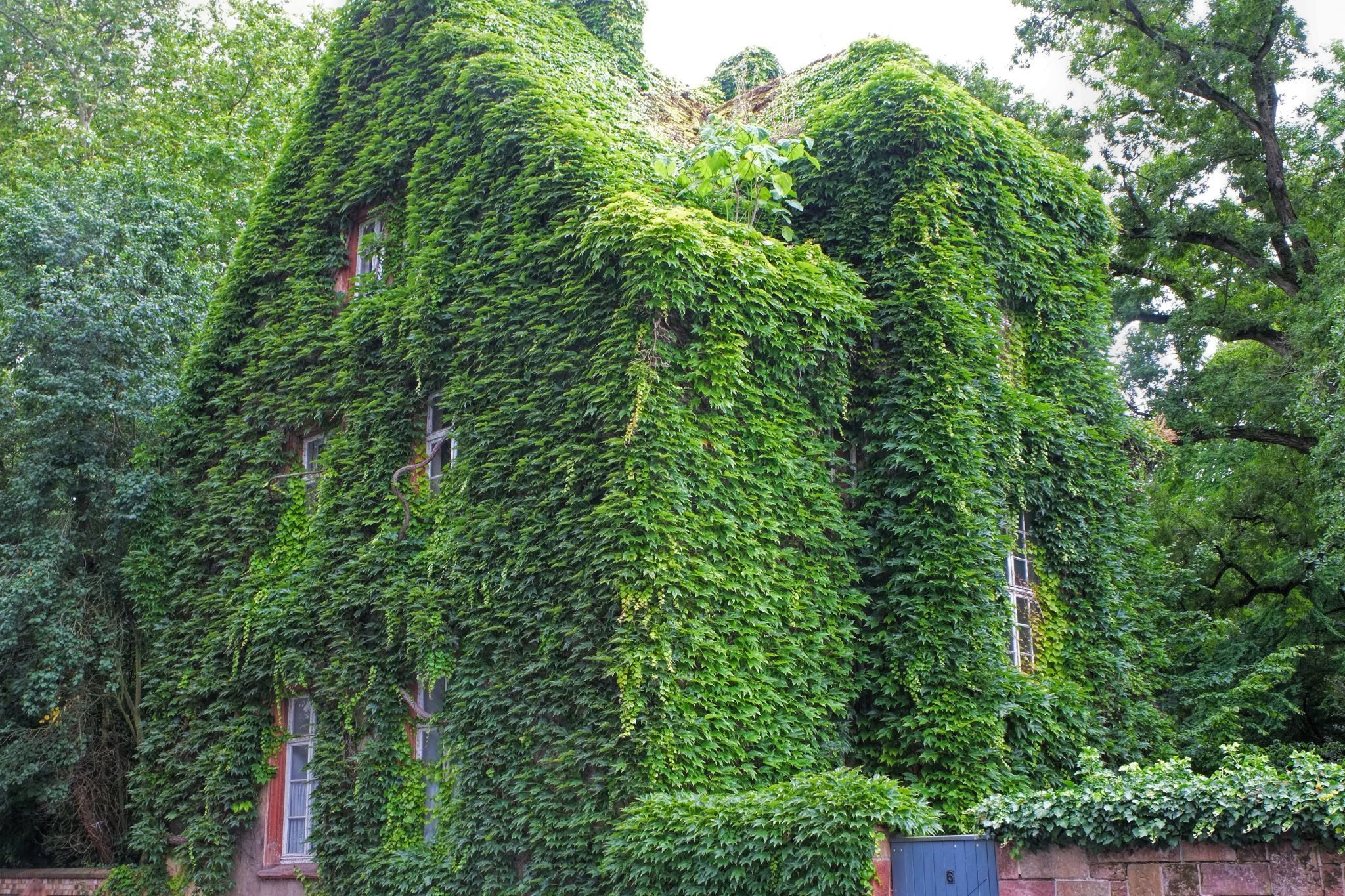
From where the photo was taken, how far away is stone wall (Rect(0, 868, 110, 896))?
561 inches

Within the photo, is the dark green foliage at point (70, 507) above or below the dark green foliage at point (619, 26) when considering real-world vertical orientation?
below

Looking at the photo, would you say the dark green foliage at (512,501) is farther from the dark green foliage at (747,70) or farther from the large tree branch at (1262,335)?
the large tree branch at (1262,335)

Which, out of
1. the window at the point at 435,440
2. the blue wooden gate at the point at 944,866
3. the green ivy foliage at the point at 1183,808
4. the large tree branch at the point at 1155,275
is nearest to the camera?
the green ivy foliage at the point at 1183,808

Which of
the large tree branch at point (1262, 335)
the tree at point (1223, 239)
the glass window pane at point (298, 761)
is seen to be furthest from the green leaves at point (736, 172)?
the large tree branch at point (1262, 335)

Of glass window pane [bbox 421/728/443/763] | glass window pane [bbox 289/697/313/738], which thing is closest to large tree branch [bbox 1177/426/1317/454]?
glass window pane [bbox 421/728/443/763]

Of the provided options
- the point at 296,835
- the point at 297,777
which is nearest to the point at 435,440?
the point at 297,777

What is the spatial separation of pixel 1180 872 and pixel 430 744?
692cm

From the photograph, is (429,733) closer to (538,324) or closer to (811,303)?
(538,324)

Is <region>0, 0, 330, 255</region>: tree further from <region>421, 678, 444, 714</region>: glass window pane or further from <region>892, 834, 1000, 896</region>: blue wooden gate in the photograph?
<region>892, 834, 1000, 896</region>: blue wooden gate

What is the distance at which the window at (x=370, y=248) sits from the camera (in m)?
14.0

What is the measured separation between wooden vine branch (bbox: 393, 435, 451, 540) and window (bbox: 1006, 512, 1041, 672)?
601 centimetres

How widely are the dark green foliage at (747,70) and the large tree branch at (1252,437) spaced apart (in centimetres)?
927

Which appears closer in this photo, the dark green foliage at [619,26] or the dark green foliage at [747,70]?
the dark green foliage at [619,26]

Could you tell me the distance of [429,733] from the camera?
37.4 ft
